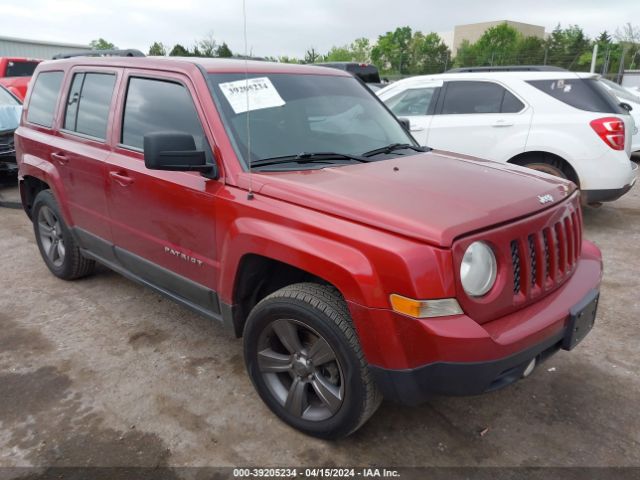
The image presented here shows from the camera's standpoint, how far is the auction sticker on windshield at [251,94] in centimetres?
291

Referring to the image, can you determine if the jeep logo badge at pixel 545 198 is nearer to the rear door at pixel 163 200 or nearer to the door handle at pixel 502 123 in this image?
the rear door at pixel 163 200

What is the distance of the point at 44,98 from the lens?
4.40m

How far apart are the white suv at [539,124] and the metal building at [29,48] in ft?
85.9

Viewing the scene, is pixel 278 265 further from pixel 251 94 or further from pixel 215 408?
pixel 251 94

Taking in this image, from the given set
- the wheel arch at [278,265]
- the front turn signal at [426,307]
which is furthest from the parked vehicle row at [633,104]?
the front turn signal at [426,307]

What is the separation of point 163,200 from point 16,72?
479 inches

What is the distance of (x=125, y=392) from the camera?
3.02 m

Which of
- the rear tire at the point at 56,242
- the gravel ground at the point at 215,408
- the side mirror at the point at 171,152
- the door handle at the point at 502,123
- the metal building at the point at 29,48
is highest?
the metal building at the point at 29,48

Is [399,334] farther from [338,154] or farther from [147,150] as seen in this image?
[147,150]

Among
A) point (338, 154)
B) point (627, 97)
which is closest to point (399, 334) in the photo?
point (338, 154)

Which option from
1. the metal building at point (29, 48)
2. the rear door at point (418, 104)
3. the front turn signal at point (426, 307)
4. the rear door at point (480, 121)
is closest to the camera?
the front turn signal at point (426, 307)

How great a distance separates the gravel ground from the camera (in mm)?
2525

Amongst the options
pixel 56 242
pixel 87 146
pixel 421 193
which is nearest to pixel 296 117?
pixel 421 193

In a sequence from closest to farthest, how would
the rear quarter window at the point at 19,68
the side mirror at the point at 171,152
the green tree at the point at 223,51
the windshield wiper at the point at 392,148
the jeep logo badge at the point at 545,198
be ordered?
the jeep logo badge at the point at 545,198 → the side mirror at the point at 171,152 → the windshield wiper at the point at 392,148 → the green tree at the point at 223,51 → the rear quarter window at the point at 19,68
